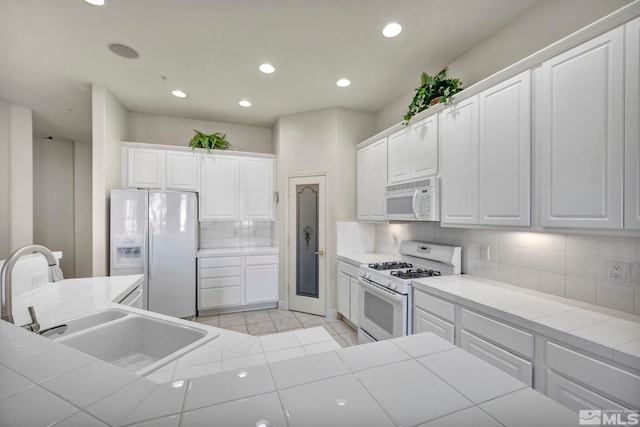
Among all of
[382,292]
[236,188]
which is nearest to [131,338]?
[382,292]

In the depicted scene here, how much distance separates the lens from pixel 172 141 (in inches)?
167

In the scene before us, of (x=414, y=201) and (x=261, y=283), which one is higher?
(x=414, y=201)

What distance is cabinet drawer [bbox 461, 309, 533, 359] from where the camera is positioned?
148 centimetres

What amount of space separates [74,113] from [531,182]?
5.68 metres

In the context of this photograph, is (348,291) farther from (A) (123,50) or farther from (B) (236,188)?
(A) (123,50)

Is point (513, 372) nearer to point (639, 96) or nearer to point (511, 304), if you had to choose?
point (511, 304)

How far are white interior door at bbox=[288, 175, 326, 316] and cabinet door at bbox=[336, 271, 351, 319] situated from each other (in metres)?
0.28

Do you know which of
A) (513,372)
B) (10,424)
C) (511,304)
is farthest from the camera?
(511,304)

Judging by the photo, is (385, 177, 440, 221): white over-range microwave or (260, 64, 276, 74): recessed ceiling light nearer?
(385, 177, 440, 221): white over-range microwave

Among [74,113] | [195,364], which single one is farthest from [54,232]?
[195,364]

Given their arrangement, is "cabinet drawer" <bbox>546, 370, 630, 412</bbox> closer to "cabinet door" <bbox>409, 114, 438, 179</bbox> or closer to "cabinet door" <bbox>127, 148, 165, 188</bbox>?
"cabinet door" <bbox>409, 114, 438, 179</bbox>

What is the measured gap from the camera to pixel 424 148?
261 cm

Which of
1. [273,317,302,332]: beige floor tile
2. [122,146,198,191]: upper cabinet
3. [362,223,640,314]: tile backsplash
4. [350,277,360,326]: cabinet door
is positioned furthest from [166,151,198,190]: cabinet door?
[362,223,640,314]: tile backsplash

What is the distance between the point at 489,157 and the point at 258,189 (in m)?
3.13
